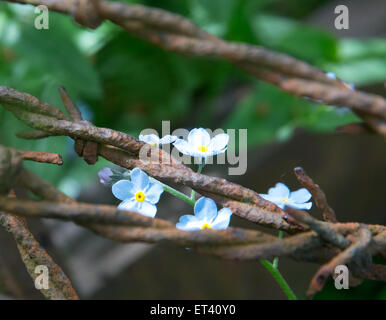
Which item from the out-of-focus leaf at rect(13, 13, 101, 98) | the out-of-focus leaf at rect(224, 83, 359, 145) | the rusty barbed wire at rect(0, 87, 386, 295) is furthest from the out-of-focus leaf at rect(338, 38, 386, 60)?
the rusty barbed wire at rect(0, 87, 386, 295)

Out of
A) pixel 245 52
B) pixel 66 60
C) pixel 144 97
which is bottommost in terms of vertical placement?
pixel 245 52

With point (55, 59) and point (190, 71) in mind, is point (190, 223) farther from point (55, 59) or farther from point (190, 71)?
point (190, 71)

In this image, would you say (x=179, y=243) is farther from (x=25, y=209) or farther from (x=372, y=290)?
(x=372, y=290)

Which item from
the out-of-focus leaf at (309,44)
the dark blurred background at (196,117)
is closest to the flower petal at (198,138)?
the dark blurred background at (196,117)

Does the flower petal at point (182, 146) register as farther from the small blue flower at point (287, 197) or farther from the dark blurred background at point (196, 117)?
the dark blurred background at point (196, 117)

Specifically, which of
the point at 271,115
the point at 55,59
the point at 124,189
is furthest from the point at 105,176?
the point at 271,115
